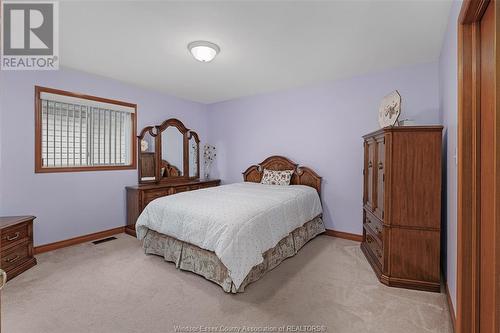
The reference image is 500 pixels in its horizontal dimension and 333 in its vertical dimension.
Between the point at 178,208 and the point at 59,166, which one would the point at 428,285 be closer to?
the point at 178,208

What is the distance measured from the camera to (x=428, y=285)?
2361mm

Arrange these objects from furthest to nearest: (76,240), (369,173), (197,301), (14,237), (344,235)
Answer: (344,235), (76,240), (369,173), (14,237), (197,301)

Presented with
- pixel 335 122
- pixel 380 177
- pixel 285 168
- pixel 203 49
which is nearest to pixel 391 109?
pixel 380 177

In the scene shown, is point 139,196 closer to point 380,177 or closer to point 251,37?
point 251,37

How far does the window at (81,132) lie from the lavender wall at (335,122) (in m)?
2.15

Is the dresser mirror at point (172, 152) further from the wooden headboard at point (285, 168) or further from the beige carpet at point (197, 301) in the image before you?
the beige carpet at point (197, 301)

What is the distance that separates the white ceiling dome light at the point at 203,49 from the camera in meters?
2.68

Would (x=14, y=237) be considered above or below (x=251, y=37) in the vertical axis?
below

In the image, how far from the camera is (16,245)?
2.71 m

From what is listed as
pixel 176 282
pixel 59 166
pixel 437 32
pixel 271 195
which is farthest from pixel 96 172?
pixel 437 32

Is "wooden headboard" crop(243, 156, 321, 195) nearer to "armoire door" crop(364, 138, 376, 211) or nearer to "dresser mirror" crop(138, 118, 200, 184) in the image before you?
"armoire door" crop(364, 138, 376, 211)

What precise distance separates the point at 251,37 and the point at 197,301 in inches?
101

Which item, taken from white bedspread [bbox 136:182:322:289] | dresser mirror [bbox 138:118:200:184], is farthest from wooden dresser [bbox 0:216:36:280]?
dresser mirror [bbox 138:118:200:184]

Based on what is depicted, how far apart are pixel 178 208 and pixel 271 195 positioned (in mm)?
1200
